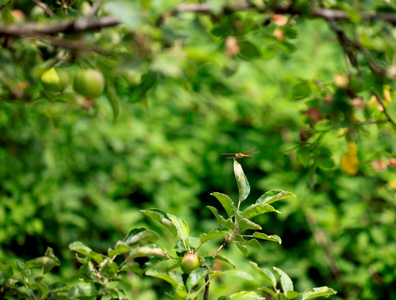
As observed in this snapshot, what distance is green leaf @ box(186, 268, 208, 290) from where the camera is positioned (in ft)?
2.01

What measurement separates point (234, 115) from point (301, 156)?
1289 millimetres

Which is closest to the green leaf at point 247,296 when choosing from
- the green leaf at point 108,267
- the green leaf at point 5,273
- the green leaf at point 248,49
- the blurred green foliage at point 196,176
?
the green leaf at point 108,267

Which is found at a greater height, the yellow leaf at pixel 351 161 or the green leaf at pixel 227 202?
the green leaf at pixel 227 202

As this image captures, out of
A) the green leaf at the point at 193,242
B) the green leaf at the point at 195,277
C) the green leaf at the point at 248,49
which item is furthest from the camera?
the green leaf at the point at 248,49

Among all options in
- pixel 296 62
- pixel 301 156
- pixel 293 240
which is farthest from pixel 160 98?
pixel 301 156

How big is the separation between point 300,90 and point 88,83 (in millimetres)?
488

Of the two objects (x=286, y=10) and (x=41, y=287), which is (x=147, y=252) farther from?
(x=286, y=10)

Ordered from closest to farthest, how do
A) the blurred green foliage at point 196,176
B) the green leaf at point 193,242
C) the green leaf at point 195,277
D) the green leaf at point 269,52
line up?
1. the green leaf at point 195,277
2. the green leaf at point 193,242
3. the green leaf at point 269,52
4. the blurred green foliage at point 196,176

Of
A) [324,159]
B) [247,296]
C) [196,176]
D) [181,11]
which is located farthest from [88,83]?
[196,176]

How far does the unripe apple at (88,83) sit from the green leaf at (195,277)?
13.5 inches

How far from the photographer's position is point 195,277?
617 mm

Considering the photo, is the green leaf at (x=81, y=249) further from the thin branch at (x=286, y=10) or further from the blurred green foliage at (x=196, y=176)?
the blurred green foliage at (x=196, y=176)

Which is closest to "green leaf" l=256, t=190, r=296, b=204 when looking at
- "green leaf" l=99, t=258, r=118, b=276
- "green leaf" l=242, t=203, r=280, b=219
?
"green leaf" l=242, t=203, r=280, b=219

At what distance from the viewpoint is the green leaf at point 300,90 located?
96 cm
